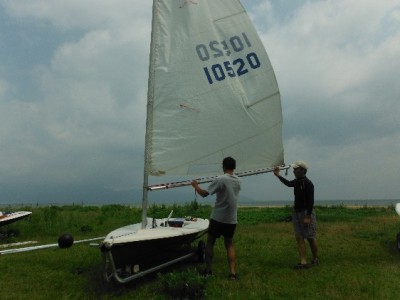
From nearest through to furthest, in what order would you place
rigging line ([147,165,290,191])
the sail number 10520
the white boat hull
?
the white boat hull < rigging line ([147,165,290,191]) < the sail number 10520

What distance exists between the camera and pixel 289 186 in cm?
825

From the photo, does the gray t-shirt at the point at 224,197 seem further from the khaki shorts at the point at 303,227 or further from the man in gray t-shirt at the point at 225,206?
the khaki shorts at the point at 303,227

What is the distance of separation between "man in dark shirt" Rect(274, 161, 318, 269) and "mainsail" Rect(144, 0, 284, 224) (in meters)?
0.77

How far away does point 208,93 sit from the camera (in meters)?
8.21

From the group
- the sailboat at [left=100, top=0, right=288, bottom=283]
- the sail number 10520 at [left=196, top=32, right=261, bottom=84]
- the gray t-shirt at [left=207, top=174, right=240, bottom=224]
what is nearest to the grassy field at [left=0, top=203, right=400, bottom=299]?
the sailboat at [left=100, top=0, right=288, bottom=283]

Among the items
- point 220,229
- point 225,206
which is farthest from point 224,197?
point 220,229

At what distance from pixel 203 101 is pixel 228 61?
1.11 metres

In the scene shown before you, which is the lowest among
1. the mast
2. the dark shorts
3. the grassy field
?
the grassy field

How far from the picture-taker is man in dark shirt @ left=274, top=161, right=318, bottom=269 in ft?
25.9

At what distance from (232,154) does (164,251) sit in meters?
2.47

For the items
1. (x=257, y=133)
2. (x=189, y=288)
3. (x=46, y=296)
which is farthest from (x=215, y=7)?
(x=46, y=296)

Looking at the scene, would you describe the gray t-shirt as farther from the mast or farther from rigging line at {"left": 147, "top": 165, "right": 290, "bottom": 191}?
the mast

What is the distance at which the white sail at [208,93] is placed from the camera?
786 cm

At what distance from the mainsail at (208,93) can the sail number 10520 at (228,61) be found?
21mm
